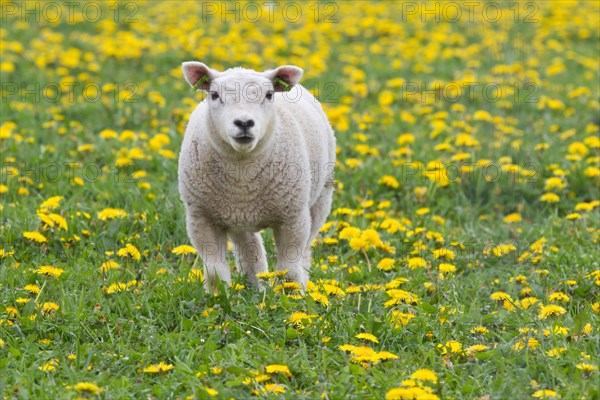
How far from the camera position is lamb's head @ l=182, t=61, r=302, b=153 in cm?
516

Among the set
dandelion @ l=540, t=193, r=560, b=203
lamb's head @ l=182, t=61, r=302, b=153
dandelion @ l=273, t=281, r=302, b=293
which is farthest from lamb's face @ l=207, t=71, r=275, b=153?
dandelion @ l=540, t=193, r=560, b=203

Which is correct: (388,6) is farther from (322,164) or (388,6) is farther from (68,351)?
(68,351)

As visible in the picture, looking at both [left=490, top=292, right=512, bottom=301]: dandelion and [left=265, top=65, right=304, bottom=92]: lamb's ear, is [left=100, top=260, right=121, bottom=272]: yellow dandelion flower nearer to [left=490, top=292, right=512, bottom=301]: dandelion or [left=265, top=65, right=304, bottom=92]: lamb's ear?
[left=265, top=65, right=304, bottom=92]: lamb's ear

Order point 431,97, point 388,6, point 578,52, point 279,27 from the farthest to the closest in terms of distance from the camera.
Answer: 1. point 388,6
2. point 279,27
3. point 578,52
4. point 431,97

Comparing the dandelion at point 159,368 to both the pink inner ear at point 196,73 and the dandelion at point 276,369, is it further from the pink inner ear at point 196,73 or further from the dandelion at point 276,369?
the pink inner ear at point 196,73

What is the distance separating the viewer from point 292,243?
5.80m

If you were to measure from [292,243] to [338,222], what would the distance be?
4.81 ft

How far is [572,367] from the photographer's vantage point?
459cm

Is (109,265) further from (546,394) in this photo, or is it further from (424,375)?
Answer: (546,394)

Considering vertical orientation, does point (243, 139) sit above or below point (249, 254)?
above

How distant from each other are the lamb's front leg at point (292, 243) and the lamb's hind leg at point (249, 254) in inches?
12.0

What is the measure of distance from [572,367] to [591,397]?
0.32 m

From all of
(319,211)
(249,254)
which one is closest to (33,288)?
(249,254)

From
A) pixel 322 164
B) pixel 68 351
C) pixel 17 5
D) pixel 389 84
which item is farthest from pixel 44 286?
pixel 17 5
